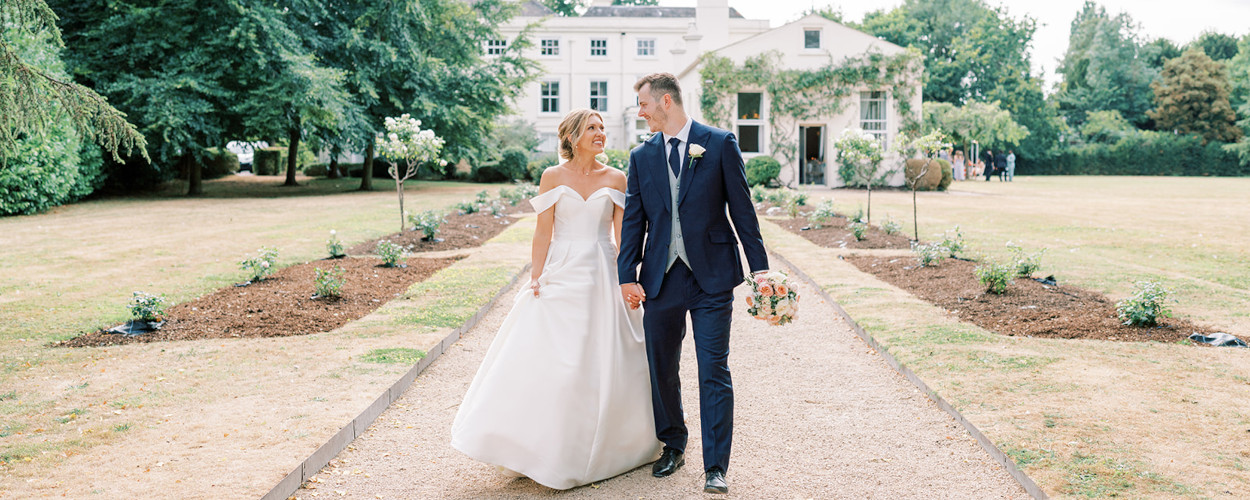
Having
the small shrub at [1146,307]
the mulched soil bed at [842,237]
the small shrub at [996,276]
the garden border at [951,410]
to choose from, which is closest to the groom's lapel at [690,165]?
the garden border at [951,410]

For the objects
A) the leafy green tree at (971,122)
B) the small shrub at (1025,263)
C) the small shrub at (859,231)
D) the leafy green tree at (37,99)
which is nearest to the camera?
the leafy green tree at (37,99)

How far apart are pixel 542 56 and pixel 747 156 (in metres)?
17.8

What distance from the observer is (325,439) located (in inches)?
176

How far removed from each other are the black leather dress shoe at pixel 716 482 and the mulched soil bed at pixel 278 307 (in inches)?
186

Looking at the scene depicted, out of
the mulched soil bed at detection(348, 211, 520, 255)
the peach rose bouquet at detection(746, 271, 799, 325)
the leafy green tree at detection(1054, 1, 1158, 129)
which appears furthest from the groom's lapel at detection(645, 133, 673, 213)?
the leafy green tree at detection(1054, 1, 1158, 129)

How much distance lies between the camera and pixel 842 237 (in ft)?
50.0

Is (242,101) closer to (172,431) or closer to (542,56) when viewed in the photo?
(542,56)

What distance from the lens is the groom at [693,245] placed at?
3.88 m

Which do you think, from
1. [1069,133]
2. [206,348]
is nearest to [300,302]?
[206,348]

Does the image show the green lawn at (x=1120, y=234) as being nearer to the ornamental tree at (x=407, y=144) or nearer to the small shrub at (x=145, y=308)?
the ornamental tree at (x=407, y=144)

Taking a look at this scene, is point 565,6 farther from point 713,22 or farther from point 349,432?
point 349,432

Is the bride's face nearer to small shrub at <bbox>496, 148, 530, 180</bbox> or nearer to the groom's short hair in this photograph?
the groom's short hair

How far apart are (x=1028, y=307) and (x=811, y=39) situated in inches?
1001

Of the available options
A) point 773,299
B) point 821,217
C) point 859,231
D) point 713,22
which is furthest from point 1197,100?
point 773,299
